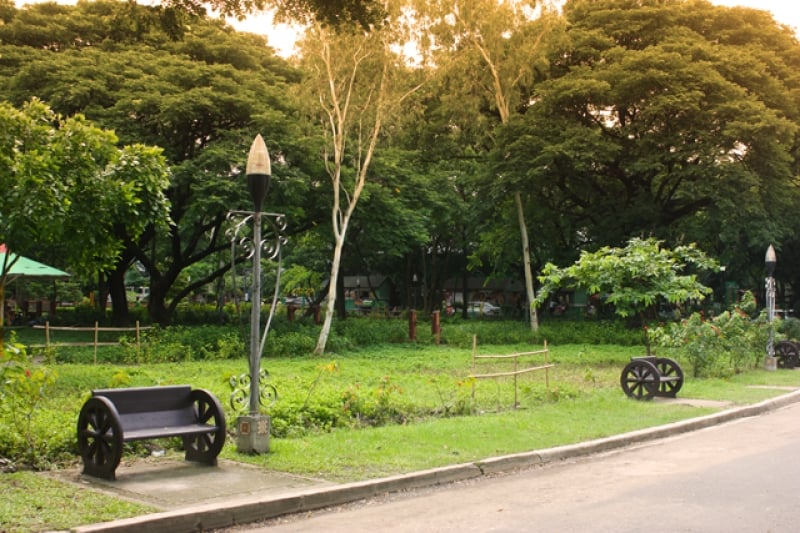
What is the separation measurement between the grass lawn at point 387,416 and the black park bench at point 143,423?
1.65 ft

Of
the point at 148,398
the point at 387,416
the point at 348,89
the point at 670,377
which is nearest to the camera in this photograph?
the point at 148,398

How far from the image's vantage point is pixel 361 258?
49969 millimetres

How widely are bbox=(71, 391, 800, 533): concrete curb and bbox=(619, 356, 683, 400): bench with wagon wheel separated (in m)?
4.05

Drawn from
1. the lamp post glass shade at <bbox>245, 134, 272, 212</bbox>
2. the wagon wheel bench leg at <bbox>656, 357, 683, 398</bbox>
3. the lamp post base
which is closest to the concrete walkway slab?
the lamp post base

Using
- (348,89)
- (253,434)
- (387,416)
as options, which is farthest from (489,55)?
(253,434)

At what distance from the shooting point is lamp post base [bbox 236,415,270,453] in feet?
31.0

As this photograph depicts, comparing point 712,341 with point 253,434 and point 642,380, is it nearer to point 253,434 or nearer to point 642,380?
point 642,380

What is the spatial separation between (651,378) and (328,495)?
33.6ft

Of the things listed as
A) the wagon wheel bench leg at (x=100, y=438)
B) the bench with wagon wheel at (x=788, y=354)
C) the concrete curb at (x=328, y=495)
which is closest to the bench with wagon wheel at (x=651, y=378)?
the concrete curb at (x=328, y=495)

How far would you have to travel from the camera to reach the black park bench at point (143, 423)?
800cm

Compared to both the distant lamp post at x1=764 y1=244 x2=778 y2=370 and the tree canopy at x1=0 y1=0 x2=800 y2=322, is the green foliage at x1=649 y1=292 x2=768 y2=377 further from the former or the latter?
the tree canopy at x1=0 y1=0 x2=800 y2=322

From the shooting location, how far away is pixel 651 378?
52.4 ft

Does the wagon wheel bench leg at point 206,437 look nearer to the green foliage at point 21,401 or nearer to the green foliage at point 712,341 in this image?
the green foliage at point 21,401

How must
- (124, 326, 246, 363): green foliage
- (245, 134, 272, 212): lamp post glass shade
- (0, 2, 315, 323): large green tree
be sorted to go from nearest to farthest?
(245, 134, 272, 212): lamp post glass shade < (124, 326, 246, 363): green foliage < (0, 2, 315, 323): large green tree
